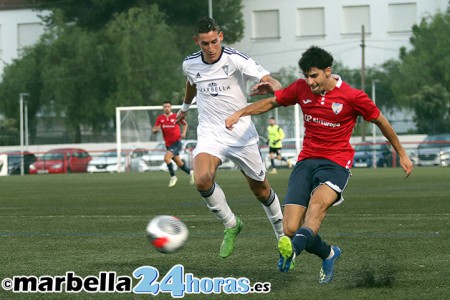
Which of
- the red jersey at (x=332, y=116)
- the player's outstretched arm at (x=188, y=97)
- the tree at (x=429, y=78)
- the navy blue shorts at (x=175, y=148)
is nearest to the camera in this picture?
the red jersey at (x=332, y=116)

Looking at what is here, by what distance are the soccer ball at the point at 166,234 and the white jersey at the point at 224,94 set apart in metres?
1.86

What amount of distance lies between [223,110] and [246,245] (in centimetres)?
151

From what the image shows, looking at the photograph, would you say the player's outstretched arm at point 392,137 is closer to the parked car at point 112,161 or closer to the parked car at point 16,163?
the parked car at point 112,161

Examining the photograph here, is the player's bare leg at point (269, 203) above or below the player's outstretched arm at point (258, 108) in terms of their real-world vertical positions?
below

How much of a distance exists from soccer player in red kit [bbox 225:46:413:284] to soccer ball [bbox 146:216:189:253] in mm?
983

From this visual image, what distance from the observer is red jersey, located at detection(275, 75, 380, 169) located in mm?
8883

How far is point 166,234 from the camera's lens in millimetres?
9188

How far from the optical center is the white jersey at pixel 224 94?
36.1 ft

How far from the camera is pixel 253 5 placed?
73250 mm

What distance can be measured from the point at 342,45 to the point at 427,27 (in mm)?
10534

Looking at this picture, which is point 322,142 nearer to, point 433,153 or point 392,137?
point 392,137

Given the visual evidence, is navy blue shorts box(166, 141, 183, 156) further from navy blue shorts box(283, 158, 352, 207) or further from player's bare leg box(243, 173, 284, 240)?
navy blue shorts box(283, 158, 352, 207)

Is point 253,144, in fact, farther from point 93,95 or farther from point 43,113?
point 43,113

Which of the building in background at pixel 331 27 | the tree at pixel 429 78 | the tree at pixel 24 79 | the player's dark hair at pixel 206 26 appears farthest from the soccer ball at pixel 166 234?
the building in background at pixel 331 27
